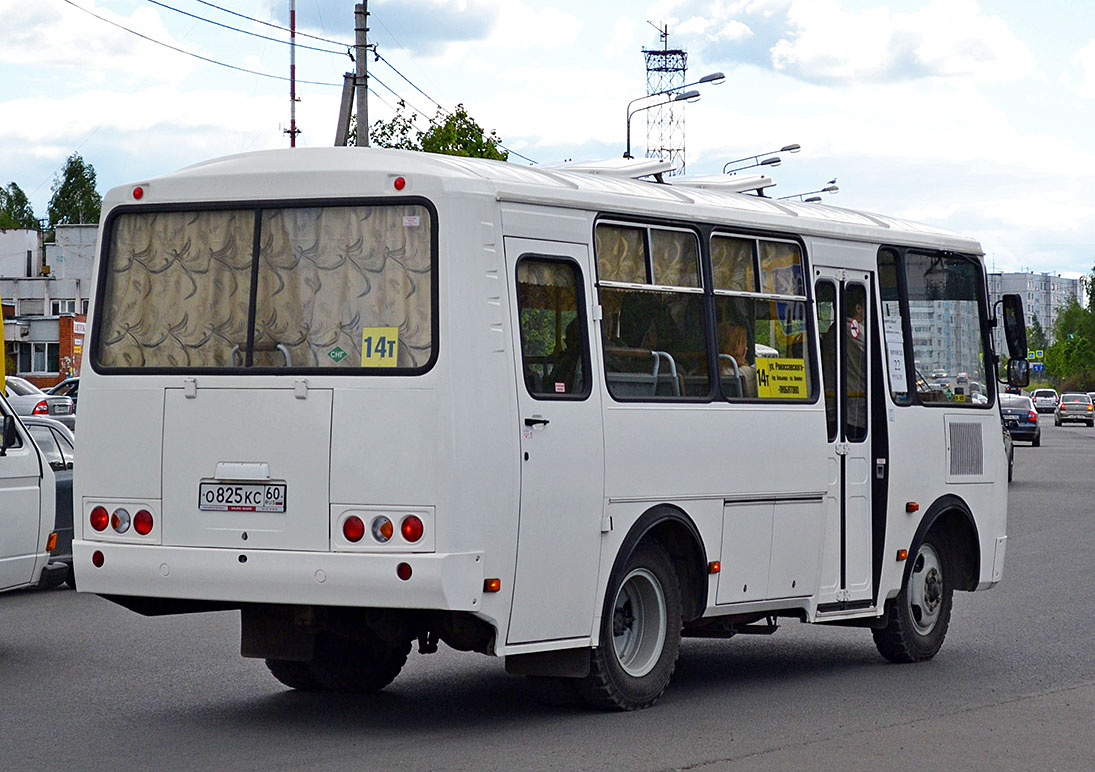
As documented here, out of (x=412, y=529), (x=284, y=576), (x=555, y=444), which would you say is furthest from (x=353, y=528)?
(x=555, y=444)

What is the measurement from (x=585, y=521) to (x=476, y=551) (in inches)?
34.1

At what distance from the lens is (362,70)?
29.5 meters

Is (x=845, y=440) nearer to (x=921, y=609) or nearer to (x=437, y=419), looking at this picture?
(x=921, y=609)

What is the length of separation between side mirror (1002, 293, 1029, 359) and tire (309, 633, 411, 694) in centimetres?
523

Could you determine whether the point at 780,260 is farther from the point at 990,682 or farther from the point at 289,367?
the point at 289,367

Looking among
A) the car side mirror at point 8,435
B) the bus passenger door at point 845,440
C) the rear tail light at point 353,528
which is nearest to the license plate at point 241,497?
the rear tail light at point 353,528

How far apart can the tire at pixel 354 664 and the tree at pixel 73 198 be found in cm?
11383

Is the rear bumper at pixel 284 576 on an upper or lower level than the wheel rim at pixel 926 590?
upper

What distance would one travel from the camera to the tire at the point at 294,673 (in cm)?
991

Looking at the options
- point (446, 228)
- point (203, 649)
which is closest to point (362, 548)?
point (446, 228)

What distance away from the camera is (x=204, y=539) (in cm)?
861

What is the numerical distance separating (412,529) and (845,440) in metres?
3.88

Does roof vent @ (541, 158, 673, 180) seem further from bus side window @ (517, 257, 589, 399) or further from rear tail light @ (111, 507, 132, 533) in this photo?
rear tail light @ (111, 507, 132, 533)

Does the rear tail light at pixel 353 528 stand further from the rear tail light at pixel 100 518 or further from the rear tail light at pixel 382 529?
the rear tail light at pixel 100 518
